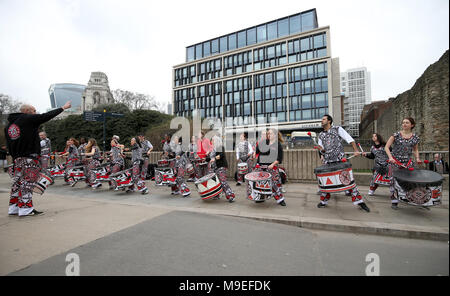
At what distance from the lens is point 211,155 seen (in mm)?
5703

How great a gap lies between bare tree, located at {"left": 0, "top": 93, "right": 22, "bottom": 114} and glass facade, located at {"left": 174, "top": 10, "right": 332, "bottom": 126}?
104 feet

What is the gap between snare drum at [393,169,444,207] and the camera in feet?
11.8

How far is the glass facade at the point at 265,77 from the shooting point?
48.4 metres

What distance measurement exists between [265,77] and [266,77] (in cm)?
26

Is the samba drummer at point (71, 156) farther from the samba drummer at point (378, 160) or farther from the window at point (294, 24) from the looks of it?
the window at point (294, 24)

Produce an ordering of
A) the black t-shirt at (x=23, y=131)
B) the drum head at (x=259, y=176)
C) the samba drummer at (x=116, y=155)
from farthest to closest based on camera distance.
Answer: the samba drummer at (x=116, y=155) → the drum head at (x=259, y=176) → the black t-shirt at (x=23, y=131)

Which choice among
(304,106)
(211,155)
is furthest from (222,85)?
(211,155)

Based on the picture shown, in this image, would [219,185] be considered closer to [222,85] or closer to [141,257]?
[141,257]

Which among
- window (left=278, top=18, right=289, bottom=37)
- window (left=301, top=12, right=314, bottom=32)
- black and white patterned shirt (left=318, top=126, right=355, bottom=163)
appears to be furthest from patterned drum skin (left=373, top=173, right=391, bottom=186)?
window (left=278, top=18, right=289, bottom=37)

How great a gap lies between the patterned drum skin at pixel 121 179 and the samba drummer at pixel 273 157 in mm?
4147

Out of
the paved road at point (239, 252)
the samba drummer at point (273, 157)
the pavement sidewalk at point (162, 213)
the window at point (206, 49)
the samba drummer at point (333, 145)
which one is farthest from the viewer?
the window at point (206, 49)

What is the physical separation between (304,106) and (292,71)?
899 cm

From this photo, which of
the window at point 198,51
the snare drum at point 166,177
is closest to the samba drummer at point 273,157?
the snare drum at point 166,177

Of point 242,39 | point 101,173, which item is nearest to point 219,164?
point 101,173
